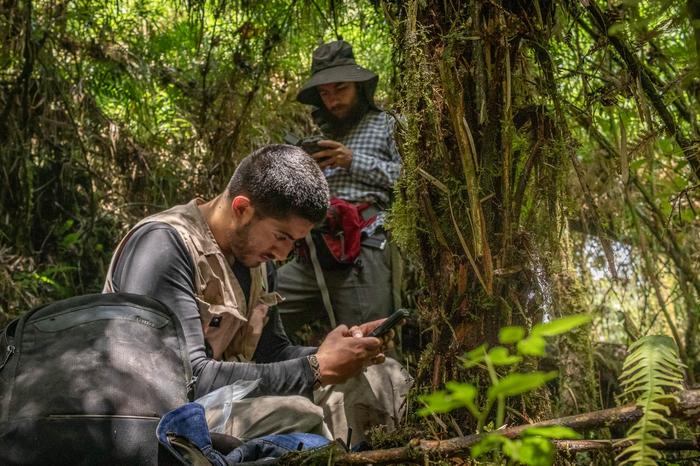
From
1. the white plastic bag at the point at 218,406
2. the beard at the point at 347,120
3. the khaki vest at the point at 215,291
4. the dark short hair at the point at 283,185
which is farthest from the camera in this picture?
the beard at the point at 347,120

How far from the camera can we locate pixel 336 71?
4133 millimetres

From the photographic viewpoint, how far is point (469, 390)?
39.5 inches

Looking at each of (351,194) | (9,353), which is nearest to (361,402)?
(351,194)

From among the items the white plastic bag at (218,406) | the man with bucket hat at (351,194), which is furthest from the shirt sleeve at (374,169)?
the white plastic bag at (218,406)

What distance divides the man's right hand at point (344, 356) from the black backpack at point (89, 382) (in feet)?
2.58

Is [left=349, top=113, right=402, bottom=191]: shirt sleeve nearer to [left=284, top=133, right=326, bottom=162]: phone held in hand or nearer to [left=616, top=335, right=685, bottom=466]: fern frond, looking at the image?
[left=284, top=133, right=326, bottom=162]: phone held in hand

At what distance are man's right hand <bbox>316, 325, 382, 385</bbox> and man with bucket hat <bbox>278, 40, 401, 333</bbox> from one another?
1.26 metres

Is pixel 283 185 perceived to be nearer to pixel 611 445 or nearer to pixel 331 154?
pixel 331 154

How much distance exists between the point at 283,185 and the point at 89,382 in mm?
1365

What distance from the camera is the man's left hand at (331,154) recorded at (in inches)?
154

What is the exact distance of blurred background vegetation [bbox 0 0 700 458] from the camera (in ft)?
6.25

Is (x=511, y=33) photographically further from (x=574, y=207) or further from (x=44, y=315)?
(x=44, y=315)

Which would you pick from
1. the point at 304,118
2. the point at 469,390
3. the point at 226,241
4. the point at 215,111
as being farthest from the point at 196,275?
the point at 304,118

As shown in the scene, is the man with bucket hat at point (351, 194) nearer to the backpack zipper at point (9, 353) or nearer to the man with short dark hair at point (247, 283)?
the man with short dark hair at point (247, 283)
